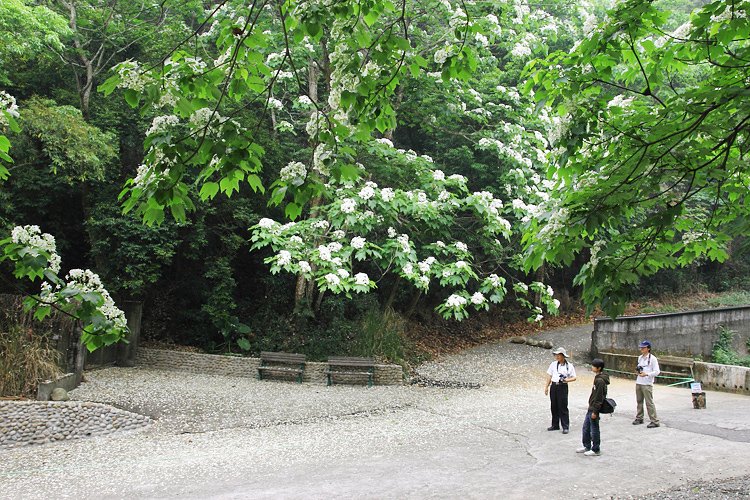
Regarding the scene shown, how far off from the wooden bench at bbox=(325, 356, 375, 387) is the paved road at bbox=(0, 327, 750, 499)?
49 centimetres

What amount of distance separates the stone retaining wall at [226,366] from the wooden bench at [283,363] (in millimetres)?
161

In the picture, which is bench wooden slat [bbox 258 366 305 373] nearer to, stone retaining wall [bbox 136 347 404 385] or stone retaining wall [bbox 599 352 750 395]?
stone retaining wall [bbox 136 347 404 385]

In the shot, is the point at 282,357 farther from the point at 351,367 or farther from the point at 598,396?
the point at 598,396

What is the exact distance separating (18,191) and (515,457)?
458 inches

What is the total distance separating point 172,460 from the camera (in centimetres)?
696

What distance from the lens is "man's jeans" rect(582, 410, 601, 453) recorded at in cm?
719

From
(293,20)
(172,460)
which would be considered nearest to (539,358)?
(172,460)

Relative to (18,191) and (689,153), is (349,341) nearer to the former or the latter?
(18,191)

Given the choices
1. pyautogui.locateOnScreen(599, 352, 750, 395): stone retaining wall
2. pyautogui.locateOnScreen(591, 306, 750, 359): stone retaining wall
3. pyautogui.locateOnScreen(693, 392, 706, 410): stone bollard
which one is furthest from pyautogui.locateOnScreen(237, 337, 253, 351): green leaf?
pyautogui.locateOnScreen(599, 352, 750, 395): stone retaining wall

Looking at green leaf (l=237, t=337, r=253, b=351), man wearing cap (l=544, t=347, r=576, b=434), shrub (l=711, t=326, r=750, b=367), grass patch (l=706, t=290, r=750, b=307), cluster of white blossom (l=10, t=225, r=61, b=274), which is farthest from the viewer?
grass patch (l=706, t=290, r=750, b=307)

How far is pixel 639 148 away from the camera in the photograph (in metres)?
3.97

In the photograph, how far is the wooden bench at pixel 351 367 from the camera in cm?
1243

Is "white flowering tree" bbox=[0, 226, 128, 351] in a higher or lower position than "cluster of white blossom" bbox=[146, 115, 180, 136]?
lower

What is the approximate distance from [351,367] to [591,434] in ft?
20.8
